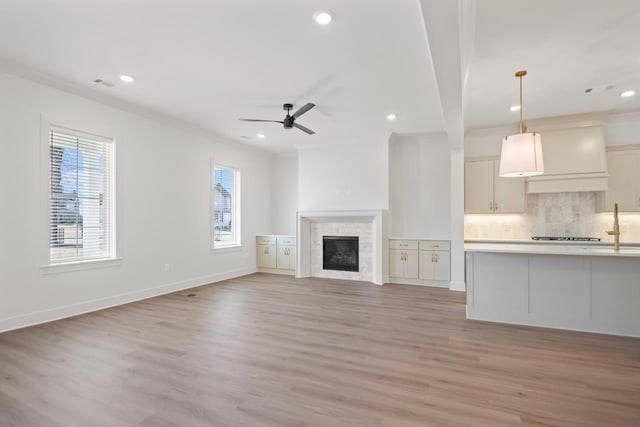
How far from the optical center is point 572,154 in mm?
5480

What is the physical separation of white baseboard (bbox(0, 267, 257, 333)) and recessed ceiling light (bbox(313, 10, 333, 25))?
449 cm

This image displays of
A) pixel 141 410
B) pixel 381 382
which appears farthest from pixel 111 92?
pixel 381 382

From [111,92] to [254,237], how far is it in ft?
13.7

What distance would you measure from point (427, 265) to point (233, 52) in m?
4.84

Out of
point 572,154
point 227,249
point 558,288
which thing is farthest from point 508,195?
point 227,249

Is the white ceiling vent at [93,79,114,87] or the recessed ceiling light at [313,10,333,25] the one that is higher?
the white ceiling vent at [93,79,114,87]

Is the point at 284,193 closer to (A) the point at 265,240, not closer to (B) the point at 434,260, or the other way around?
(A) the point at 265,240

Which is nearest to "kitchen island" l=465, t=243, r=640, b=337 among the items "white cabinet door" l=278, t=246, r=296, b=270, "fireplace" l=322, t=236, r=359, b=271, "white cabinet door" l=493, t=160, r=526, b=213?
"white cabinet door" l=493, t=160, r=526, b=213

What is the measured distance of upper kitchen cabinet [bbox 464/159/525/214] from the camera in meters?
5.95

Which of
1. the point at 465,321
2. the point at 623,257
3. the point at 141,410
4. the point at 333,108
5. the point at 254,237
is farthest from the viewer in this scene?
the point at 254,237

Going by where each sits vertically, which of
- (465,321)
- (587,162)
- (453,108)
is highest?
(453,108)

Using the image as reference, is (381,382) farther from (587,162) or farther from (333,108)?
(587,162)

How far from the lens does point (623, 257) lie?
3475 mm

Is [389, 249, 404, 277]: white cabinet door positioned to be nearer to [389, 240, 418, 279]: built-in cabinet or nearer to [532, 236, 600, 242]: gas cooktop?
[389, 240, 418, 279]: built-in cabinet
